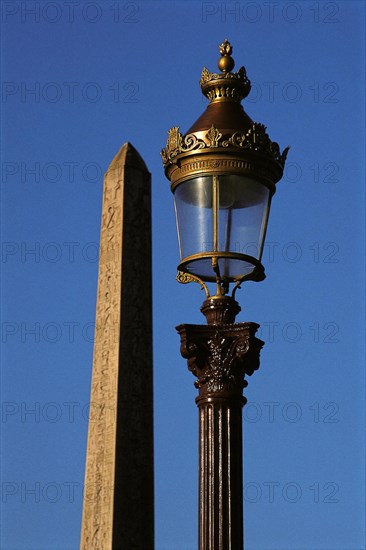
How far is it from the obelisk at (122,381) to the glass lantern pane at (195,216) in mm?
1487

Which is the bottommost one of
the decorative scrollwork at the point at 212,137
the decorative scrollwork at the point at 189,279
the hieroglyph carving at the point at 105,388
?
the hieroglyph carving at the point at 105,388

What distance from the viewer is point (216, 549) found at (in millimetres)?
70750

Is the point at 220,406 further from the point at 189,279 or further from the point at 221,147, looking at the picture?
the point at 221,147

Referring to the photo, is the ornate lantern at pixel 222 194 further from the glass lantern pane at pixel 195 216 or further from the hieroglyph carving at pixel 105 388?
the hieroglyph carving at pixel 105 388

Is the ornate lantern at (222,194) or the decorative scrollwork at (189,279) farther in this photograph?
the decorative scrollwork at (189,279)

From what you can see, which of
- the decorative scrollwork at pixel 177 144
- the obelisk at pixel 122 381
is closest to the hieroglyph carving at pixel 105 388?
the obelisk at pixel 122 381

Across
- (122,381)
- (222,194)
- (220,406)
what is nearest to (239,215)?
(222,194)

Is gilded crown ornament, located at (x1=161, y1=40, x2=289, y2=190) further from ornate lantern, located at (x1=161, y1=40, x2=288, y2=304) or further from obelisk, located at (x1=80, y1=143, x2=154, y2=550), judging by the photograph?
obelisk, located at (x1=80, y1=143, x2=154, y2=550)

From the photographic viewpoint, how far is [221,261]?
234ft

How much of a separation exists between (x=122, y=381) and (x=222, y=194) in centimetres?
305

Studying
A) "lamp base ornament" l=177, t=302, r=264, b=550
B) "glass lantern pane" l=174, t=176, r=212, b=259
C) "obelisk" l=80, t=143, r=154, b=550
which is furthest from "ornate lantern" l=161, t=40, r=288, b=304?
"obelisk" l=80, t=143, r=154, b=550

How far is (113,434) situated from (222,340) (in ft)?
9.03

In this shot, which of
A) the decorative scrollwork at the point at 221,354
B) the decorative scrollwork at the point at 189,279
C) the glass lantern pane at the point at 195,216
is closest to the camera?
the decorative scrollwork at the point at 221,354

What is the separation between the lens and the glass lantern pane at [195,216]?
234 ft
